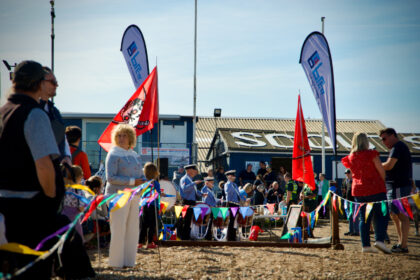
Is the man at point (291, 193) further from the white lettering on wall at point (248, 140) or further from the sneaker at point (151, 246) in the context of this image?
the white lettering on wall at point (248, 140)

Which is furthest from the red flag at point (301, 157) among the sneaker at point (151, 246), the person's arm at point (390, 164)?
the sneaker at point (151, 246)

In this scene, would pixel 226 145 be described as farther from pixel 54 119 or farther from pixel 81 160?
pixel 54 119

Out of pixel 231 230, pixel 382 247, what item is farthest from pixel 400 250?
pixel 231 230

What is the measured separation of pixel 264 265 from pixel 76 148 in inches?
114

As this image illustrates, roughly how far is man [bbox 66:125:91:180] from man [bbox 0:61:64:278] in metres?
2.94

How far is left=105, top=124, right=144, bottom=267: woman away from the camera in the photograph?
561 cm

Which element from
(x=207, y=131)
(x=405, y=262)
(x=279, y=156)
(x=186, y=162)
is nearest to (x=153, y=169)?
(x=405, y=262)


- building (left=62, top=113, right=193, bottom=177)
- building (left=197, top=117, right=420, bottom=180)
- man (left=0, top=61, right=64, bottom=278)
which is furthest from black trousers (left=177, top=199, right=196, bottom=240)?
building (left=197, top=117, right=420, bottom=180)

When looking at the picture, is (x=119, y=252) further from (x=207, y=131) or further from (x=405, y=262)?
(x=207, y=131)

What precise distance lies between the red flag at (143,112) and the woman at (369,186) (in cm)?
326

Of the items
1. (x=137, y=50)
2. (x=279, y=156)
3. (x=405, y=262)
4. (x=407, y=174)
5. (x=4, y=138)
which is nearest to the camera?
(x=4, y=138)

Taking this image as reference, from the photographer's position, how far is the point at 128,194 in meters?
5.05

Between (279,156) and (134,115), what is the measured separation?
17624 mm

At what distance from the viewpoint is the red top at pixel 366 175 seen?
7.21 meters
